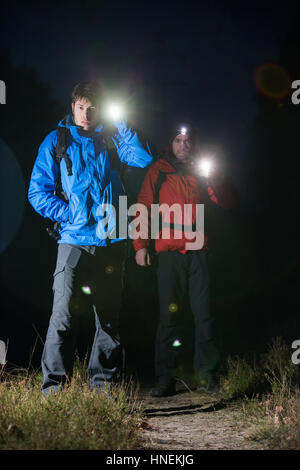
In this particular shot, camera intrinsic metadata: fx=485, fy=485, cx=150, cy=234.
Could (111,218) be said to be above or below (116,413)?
above

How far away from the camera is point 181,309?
530 cm

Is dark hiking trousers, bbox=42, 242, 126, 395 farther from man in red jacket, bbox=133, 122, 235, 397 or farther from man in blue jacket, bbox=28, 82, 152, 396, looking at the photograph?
man in red jacket, bbox=133, 122, 235, 397

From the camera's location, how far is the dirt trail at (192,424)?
329 centimetres

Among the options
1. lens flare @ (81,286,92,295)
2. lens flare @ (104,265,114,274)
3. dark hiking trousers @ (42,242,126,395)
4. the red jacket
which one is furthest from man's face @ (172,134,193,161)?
lens flare @ (81,286,92,295)

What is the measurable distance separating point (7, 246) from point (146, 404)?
5.21 m

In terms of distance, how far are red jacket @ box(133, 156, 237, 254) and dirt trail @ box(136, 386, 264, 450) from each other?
5.09 ft

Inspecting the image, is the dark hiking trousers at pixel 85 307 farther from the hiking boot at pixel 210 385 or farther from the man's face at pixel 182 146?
the man's face at pixel 182 146

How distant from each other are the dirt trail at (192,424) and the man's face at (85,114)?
253 cm

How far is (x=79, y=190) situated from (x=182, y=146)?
1667 mm

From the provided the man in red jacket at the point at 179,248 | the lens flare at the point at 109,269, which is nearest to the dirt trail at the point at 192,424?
the man in red jacket at the point at 179,248

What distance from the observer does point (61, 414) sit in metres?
3.08

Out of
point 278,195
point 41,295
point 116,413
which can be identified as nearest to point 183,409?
point 116,413
